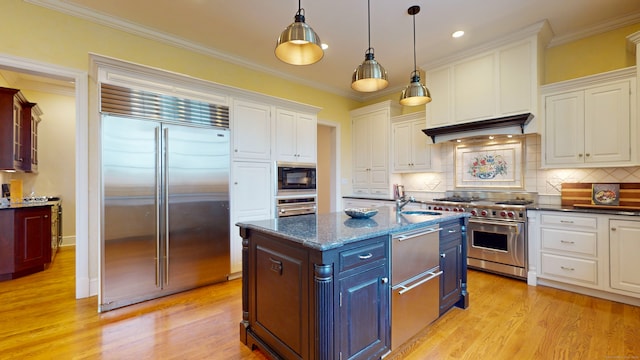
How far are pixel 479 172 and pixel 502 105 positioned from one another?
42.9 inches

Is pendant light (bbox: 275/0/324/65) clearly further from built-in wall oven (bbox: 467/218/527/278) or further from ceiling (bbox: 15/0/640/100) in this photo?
built-in wall oven (bbox: 467/218/527/278)

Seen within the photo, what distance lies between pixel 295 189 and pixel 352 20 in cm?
235

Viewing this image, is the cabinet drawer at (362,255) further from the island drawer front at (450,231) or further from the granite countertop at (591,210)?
the granite countertop at (591,210)

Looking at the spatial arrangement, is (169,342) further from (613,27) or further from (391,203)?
(613,27)

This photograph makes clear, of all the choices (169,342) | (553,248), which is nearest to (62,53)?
(169,342)

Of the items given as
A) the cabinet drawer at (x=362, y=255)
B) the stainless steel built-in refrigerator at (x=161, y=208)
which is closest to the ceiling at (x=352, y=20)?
the stainless steel built-in refrigerator at (x=161, y=208)

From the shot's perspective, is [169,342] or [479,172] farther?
[479,172]

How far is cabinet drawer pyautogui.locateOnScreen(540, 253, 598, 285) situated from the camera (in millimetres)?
2877

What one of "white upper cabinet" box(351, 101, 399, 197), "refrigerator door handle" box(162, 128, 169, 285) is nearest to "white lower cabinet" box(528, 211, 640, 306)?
"white upper cabinet" box(351, 101, 399, 197)

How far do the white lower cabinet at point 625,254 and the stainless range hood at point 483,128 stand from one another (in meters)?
1.36

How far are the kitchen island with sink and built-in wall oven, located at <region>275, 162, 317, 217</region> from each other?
181 cm

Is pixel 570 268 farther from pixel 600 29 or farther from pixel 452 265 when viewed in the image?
pixel 600 29

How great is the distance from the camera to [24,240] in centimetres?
351

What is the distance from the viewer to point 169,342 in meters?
2.11
